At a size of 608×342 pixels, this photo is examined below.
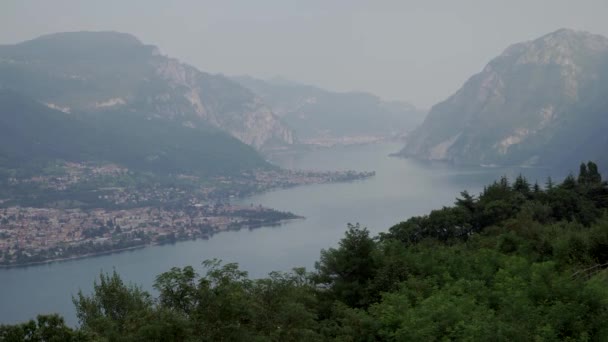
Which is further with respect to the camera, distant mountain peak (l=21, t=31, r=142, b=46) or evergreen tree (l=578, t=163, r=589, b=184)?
distant mountain peak (l=21, t=31, r=142, b=46)

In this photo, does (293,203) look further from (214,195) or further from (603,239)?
(603,239)

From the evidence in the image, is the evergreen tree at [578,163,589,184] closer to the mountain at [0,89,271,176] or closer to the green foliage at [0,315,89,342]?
the green foliage at [0,315,89,342]

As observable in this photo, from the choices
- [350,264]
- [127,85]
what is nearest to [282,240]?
[350,264]

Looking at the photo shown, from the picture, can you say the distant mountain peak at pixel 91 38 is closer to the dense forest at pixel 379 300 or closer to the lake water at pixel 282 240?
the lake water at pixel 282 240

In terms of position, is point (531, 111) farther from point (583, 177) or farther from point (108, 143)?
point (583, 177)

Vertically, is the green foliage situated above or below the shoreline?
above

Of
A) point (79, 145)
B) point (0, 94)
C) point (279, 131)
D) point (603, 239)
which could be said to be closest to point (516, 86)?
point (279, 131)

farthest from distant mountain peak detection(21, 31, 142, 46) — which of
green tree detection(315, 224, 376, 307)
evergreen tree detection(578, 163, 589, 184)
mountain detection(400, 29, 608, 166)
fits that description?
green tree detection(315, 224, 376, 307)

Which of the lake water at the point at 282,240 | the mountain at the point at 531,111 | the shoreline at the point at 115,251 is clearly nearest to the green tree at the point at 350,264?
the lake water at the point at 282,240
